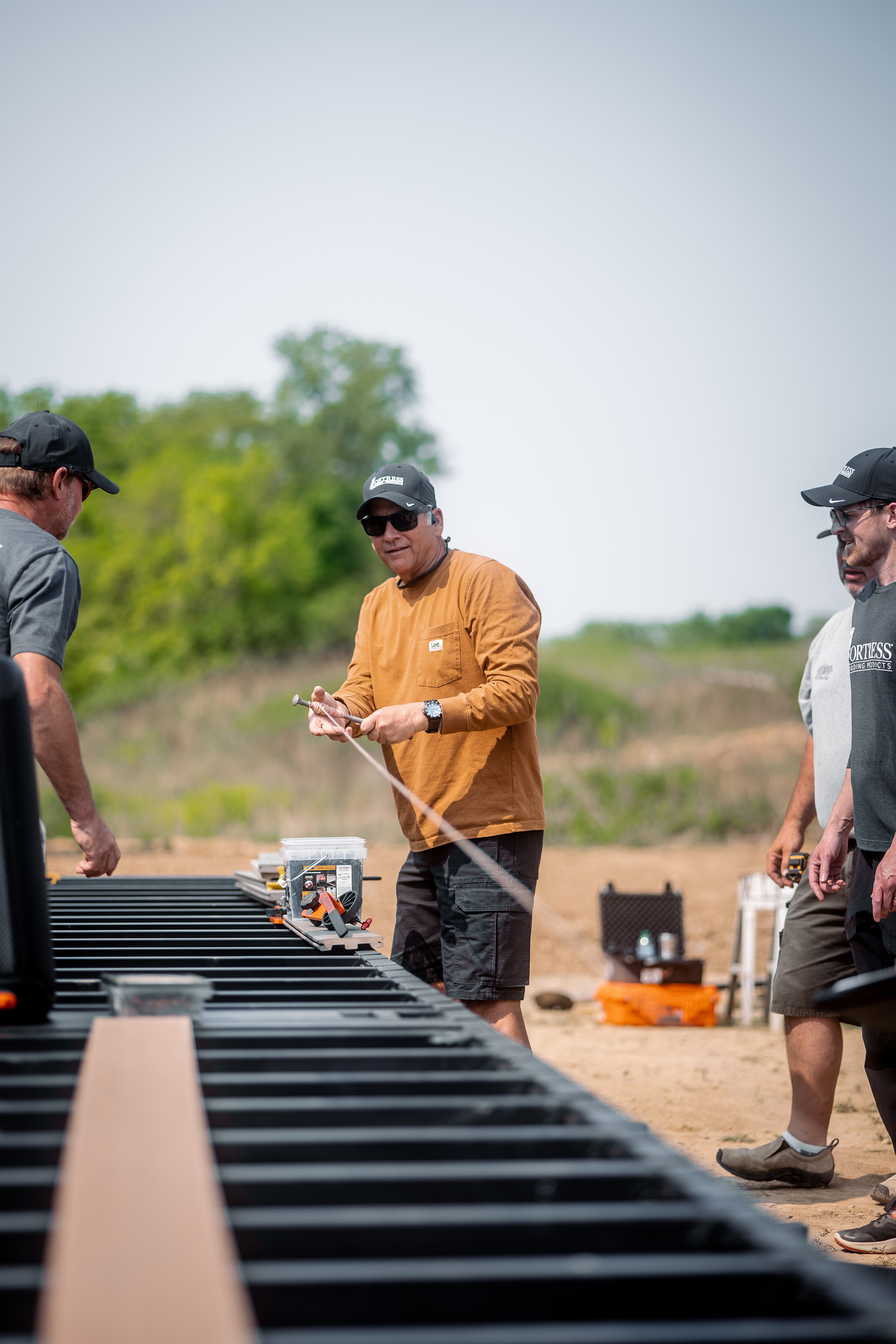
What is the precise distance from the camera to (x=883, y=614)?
3592 mm

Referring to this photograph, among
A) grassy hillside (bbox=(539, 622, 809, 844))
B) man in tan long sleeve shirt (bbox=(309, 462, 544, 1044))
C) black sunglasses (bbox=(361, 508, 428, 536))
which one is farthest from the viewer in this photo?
grassy hillside (bbox=(539, 622, 809, 844))

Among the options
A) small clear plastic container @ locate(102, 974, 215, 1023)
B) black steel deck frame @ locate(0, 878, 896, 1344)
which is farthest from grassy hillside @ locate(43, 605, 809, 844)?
black steel deck frame @ locate(0, 878, 896, 1344)

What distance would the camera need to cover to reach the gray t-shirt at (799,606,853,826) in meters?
4.19

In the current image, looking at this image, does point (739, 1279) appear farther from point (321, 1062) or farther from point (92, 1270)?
point (321, 1062)

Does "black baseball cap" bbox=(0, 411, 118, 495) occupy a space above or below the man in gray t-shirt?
above

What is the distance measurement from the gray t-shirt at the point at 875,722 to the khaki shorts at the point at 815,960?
0.62 meters

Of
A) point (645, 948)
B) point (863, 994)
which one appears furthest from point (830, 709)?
point (645, 948)

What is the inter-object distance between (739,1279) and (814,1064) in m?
3.26

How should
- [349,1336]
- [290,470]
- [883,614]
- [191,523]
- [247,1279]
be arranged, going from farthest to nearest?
[290,470] < [191,523] < [883,614] < [247,1279] < [349,1336]

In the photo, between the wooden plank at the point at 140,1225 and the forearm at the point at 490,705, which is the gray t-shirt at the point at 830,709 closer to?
the forearm at the point at 490,705

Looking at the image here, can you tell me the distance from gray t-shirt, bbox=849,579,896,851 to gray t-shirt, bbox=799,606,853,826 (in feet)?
1.35

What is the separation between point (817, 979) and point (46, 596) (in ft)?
9.41

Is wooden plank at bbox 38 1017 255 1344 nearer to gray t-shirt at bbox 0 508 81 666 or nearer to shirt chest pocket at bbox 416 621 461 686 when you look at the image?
gray t-shirt at bbox 0 508 81 666

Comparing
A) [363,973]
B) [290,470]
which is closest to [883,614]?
[363,973]
